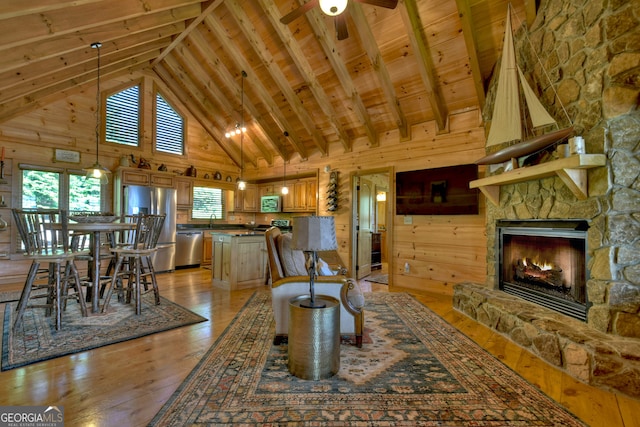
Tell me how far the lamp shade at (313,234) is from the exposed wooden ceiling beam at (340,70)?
3036 mm

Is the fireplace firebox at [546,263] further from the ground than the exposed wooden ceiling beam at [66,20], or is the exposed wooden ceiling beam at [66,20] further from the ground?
the exposed wooden ceiling beam at [66,20]

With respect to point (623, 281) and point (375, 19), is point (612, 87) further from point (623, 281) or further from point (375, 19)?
point (375, 19)

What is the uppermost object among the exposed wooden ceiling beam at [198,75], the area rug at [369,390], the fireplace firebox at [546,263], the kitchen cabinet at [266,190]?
the exposed wooden ceiling beam at [198,75]

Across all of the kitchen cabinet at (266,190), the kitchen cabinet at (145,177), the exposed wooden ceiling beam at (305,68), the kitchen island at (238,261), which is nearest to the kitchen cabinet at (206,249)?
the kitchen cabinet at (145,177)

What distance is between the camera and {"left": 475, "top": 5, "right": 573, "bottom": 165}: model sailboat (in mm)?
2814

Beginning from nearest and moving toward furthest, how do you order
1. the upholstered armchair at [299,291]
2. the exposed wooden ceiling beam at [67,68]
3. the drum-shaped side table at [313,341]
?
1. the drum-shaped side table at [313,341]
2. the upholstered armchair at [299,291]
3. the exposed wooden ceiling beam at [67,68]

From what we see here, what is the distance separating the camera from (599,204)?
2.39 m

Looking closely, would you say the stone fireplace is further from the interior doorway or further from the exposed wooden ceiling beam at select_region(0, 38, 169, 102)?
the exposed wooden ceiling beam at select_region(0, 38, 169, 102)

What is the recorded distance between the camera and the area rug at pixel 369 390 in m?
1.69

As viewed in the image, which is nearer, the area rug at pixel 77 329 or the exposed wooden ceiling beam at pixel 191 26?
the area rug at pixel 77 329

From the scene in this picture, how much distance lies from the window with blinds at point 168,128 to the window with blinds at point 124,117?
429 mm

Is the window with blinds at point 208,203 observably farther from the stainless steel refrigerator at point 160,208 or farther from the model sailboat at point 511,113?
the model sailboat at point 511,113

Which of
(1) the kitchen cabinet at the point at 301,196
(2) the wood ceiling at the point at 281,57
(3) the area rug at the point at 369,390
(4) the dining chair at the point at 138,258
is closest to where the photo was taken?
(3) the area rug at the point at 369,390

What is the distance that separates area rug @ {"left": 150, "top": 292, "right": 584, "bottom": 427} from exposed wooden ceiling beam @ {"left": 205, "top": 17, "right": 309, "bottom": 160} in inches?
170
